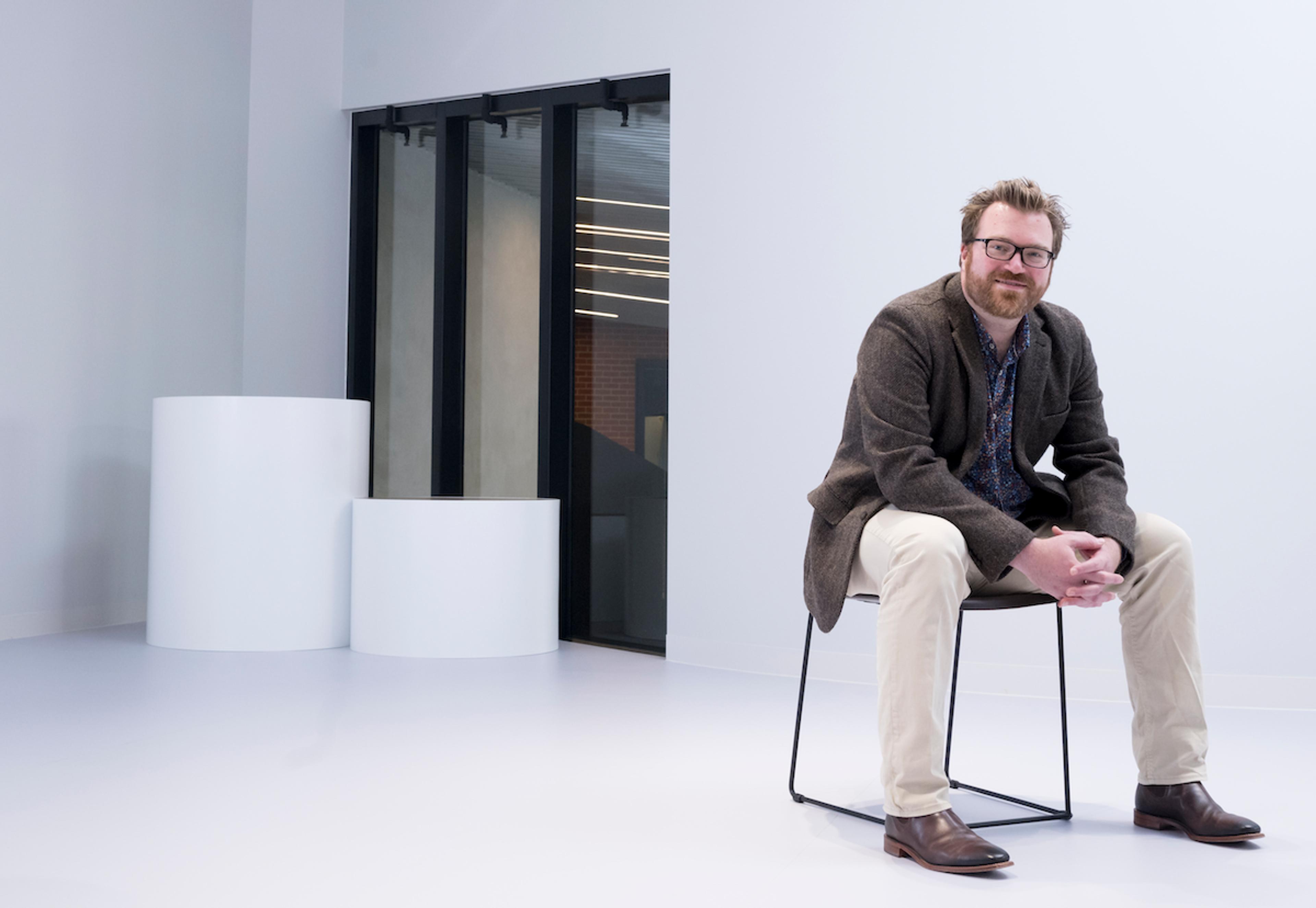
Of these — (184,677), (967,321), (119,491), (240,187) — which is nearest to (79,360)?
(119,491)

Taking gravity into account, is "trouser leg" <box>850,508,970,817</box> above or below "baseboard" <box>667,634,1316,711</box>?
above

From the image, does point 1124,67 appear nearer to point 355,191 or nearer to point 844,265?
point 844,265

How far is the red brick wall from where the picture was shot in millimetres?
4289

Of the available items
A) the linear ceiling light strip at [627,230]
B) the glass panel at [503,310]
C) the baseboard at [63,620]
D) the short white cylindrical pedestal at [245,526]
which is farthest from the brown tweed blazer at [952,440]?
the baseboard at [63,620]

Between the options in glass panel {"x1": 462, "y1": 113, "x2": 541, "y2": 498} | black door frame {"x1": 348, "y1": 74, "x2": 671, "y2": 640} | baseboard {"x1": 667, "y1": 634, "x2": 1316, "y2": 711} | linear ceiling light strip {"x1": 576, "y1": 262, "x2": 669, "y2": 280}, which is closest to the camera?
baseboard {"x1": 667, "y1": 634, "x2": 1316, "y2": 711}

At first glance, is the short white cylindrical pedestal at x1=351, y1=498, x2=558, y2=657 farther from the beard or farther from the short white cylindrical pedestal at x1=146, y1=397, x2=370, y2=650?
the beard

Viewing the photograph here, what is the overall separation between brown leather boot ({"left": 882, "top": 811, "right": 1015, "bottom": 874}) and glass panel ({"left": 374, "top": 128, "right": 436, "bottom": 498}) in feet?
11.0

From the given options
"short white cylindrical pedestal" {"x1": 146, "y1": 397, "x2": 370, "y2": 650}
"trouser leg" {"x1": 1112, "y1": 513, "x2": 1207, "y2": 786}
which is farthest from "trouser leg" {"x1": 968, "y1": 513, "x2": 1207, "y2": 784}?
"short white cylindrical pedestal" {"x1": 146, "y1": 397, "x2": 370, "y2": 650}

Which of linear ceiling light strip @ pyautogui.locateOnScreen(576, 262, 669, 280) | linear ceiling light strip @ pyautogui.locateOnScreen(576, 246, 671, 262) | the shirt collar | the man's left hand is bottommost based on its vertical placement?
the man's left hand

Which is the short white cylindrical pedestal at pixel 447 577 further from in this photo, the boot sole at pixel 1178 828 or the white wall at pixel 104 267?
the boot sole at pixel 1178 828

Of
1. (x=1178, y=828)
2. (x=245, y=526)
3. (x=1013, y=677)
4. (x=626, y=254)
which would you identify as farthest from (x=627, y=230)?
(x=1178, y=828)

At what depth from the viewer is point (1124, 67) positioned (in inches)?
134

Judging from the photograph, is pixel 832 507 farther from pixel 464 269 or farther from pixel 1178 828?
pixel 464 269

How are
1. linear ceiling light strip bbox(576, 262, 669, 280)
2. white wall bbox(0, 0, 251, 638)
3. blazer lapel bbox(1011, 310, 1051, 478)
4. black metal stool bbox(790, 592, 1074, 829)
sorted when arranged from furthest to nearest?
linear ceiling light strip bbox(576, 262, 669, 280) < white wall bbox(0, 0, 251, 638) < blazer lapel bbox(1011, 310, 1051, 478) < black metal stool bbox(790, 592, 1074, 829)
